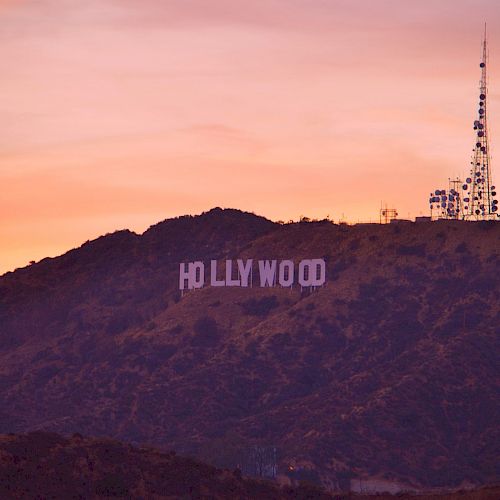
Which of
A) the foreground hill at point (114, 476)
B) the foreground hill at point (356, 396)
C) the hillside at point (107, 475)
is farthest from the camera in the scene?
the foreground hill at point (356, 396)

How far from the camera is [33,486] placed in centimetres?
9738

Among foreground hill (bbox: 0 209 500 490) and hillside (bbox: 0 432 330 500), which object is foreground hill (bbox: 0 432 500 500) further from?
foreground hill (bbox: 0 209 500 490)

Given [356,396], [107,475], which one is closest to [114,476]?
[107,475]

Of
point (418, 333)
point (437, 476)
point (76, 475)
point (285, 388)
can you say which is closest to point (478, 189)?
point (418, 333)

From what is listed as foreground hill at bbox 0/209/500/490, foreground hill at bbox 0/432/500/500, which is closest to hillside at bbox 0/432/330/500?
foreground hill at bbox 0/432/500/500

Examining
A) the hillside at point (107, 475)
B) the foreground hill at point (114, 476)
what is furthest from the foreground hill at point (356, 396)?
the hillside at point (107, 475)

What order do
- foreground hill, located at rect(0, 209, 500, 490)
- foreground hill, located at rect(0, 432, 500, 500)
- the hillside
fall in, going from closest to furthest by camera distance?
the hillside, foreground hill, located at rect(0, 432, 500, 500), foreground hill, located at rect(0, 209, 500, 490)

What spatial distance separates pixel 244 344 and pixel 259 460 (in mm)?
39699

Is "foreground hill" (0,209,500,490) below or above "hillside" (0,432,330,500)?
above

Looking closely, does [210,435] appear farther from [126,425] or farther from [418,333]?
[418,333]

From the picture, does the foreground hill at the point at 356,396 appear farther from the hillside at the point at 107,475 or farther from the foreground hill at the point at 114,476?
the hillside at the point at 107,475

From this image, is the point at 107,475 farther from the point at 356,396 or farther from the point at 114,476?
the point at 356,396

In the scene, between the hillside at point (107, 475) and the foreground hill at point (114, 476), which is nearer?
the hillside at point (107, 475)

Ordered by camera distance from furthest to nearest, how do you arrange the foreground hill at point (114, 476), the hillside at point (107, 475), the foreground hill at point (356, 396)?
the foreground hill at point (356, 396), the foreground hill at point (114, 476), the hillside at point (107, 475)
